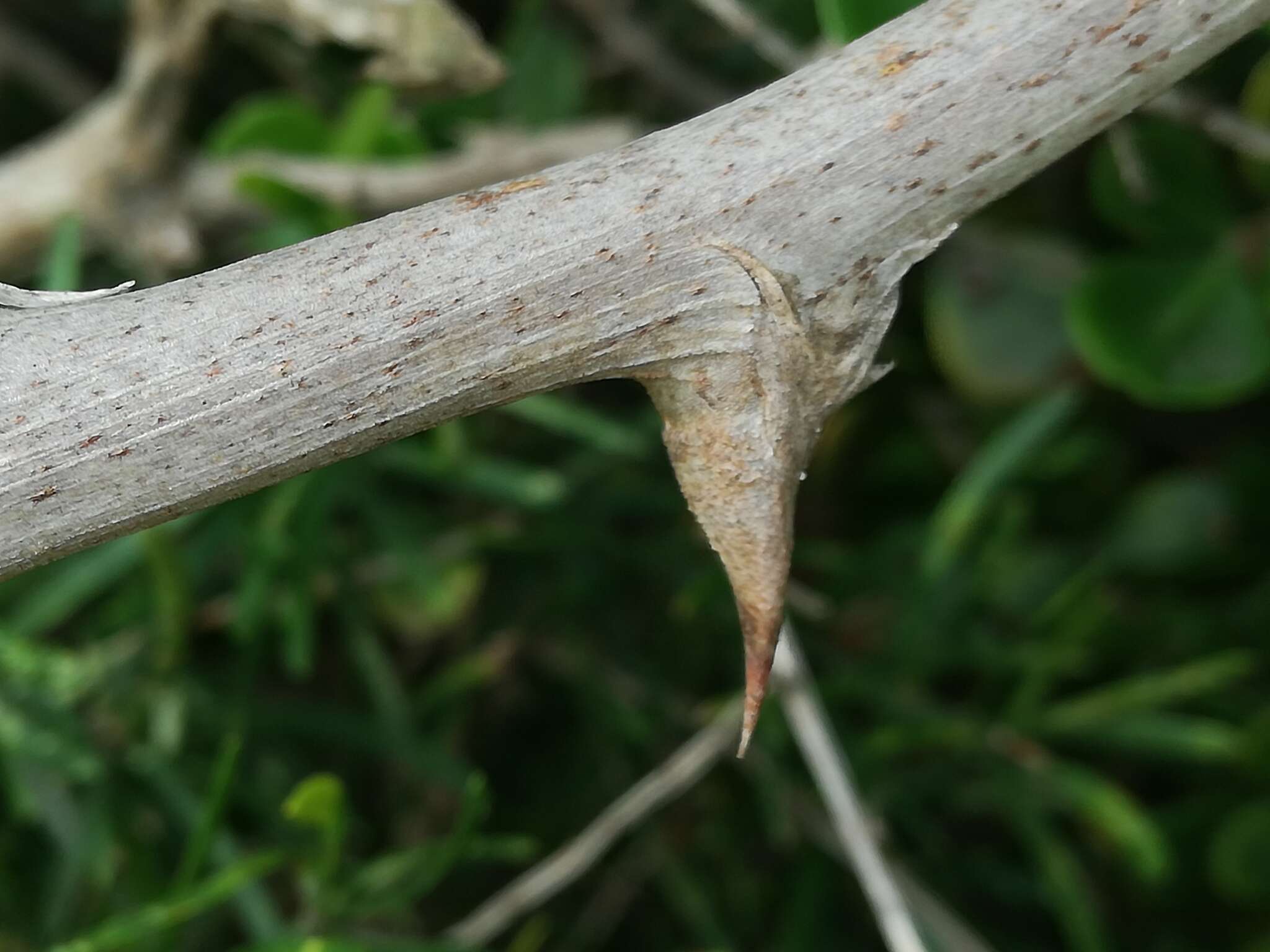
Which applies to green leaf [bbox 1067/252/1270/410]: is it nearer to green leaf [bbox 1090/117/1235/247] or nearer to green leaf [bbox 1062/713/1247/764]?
green leaf [bbox 1090/117/1235/247]

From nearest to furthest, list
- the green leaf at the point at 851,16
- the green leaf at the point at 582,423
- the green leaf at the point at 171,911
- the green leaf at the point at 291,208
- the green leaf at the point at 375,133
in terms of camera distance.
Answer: the green leaf at the point at 851,16
the green leaf at the point at 171,911
the green leaf at the point at 291,208
the green leaf at the point at 375,133
the green leaf at the point at 582,423

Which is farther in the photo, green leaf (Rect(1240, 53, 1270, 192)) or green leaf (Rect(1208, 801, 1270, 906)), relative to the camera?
green leaf (Rect(1208, 801, 1270, 906))

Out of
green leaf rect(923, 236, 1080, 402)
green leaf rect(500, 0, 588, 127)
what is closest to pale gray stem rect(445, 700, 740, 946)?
green leaf rect(923, 236, 1080, 402)

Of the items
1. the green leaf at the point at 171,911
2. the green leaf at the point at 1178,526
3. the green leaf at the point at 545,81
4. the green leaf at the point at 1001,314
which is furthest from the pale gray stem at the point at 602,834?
the green leaf at the point at 545,81

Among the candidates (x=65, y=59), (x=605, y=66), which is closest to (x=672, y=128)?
(x=605, y=66)

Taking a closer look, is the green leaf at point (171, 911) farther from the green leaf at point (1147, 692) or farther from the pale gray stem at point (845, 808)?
the green leaf at point (1147, 692)

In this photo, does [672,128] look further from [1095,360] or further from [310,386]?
[1095,360]

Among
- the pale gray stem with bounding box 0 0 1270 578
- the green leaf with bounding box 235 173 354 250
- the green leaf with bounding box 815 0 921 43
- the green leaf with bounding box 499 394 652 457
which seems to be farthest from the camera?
the green leaf with bounding box 499 394 652 457
